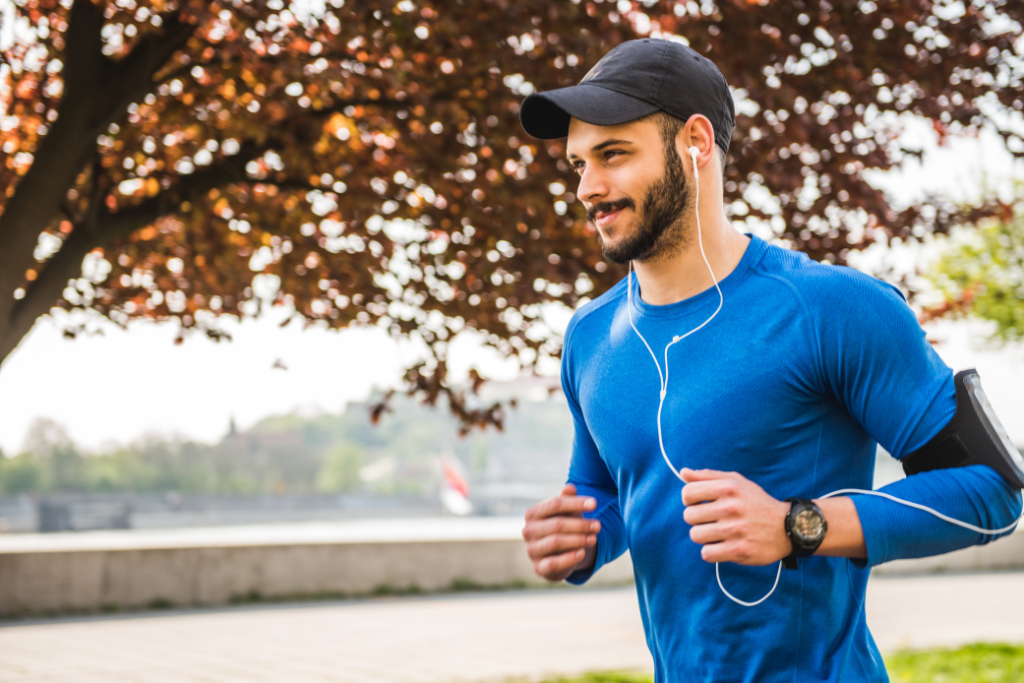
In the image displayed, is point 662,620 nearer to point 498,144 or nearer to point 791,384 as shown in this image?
point 791,384

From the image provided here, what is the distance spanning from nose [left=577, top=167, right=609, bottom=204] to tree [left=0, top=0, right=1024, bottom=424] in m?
2.85

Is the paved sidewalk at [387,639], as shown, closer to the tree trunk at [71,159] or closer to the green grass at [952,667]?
the green grass at [952,667]

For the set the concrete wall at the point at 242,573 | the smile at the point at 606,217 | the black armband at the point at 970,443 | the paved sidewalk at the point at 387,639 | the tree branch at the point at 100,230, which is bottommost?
the paved sidewalk at the point at 387,639

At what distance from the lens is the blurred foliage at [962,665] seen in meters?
6.73

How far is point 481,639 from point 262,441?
70.0 meters

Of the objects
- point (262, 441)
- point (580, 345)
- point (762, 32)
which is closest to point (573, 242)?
point (762, 32)

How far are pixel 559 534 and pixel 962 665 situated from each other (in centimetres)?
650

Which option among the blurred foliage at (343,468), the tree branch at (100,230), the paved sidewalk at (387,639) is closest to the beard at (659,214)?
the tree branch at (100,230)

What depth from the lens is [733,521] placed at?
157cm

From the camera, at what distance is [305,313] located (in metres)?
6.90

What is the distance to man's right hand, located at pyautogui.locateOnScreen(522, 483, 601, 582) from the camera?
1994 millimetres

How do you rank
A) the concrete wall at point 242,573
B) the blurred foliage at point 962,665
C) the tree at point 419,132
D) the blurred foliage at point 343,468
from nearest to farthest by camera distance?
A: the tree at point 419,132 → the blurred foliage at point 962,665 → the concrete wall at point 242,573 → the blurred foliage at point 343,468

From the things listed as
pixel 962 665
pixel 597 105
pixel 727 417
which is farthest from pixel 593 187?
pixel 962 665

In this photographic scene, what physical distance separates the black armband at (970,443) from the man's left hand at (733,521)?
277 mm
